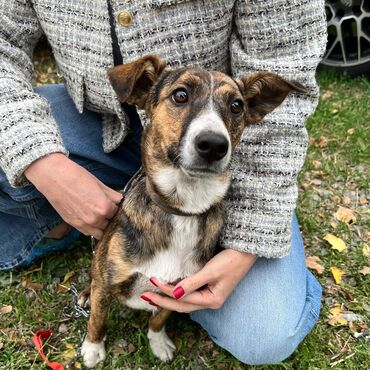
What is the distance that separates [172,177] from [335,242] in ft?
5.76

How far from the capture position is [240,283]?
9.21 ft

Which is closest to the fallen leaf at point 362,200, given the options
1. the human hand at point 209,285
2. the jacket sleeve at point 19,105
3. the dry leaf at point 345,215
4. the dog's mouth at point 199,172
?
the dry leaf at point 345,215

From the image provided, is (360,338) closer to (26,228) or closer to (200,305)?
(200,305)

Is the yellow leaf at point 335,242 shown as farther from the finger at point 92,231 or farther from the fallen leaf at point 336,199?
the finger at point 92,231

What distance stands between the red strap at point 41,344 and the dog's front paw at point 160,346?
1.65 ft

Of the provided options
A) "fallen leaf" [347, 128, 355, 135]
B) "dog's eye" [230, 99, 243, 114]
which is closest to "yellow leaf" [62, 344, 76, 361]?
"dog's eye" [230, 99, 243, 114]

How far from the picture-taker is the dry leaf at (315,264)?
3449 mm

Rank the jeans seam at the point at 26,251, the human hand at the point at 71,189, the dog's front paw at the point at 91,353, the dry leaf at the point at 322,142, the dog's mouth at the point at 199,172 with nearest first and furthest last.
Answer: the dog's mouth at the point at 199,172 < the human hand at the point at 71,189 < the dog's front paw at the point at 91,353 < the jeans seam at the point at 26,251 < the dry leaf at the point at 322,142

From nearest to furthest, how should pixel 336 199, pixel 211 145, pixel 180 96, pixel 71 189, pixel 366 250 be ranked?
pixel 211 145
pixel 180 96
pixel 71 189
pixel 366 250
pixel 336 199

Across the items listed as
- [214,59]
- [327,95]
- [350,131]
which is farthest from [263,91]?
[327,95]

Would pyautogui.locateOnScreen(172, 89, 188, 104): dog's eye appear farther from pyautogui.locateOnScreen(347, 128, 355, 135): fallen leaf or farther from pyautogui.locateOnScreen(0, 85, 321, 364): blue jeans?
pyautogui.locateOnScreen(347, 128, 355, 135): fallen leaf

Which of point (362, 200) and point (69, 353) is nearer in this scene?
point (69, 353)

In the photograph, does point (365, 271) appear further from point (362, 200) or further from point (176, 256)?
point (176, 256)

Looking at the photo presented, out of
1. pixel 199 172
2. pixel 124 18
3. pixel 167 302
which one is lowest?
pixel 167 302
